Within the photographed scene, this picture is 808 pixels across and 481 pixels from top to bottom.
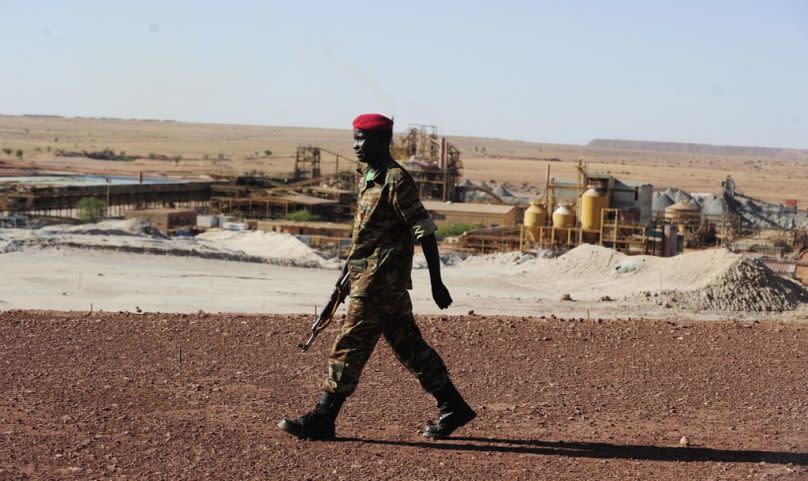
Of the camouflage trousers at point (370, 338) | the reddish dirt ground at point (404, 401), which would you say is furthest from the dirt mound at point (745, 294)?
the camouflage trousers at point (370, 338)

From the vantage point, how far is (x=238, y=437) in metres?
6.40

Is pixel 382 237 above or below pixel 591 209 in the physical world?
above

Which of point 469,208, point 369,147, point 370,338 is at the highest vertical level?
point 369,147

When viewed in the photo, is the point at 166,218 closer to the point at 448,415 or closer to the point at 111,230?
the point at 111,230

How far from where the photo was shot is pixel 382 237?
20.6 feet

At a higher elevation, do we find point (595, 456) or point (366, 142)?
point (366, 142)

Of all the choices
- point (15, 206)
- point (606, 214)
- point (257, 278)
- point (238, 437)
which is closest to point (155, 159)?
point (15, 206)

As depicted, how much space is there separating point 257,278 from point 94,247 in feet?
16.7

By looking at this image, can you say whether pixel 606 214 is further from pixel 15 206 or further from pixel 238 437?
pixel 238 437

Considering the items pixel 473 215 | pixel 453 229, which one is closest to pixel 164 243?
pixel 453 229

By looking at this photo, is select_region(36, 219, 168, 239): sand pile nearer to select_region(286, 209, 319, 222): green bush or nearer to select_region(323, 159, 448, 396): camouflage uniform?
select_region(286, 209, 319, 222): green bush

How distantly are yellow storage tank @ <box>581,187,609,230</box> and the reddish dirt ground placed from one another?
26.6 metres

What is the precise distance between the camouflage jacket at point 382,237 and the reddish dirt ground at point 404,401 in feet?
3.03

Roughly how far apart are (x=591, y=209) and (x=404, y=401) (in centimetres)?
3049
